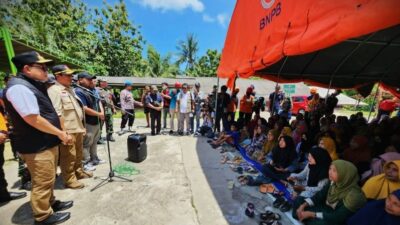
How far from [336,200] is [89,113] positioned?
13.1 ft

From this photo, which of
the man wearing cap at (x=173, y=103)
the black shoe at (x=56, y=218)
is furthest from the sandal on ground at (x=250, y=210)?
the man wearing cap at (x=173, y=103)

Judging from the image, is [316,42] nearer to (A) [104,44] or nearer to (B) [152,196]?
(B) [152,196]

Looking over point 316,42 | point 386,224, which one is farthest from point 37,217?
point 316,42

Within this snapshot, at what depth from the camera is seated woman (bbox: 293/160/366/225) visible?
240 cm

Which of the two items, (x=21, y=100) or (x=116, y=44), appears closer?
(x=21, y=100)

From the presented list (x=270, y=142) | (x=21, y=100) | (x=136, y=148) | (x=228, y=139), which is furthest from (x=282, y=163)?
(x=21, y=100)

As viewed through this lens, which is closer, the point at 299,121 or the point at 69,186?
the point at 69,186

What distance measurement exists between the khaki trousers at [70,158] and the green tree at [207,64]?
2778 centimetres

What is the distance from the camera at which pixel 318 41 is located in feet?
8.50

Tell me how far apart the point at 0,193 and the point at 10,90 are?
1.86 m

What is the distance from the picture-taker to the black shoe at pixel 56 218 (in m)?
2.75

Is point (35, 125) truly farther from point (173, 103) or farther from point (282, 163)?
point (173, 103)

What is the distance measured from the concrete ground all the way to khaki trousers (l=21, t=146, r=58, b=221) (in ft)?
1.23

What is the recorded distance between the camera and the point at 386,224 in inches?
78.4
